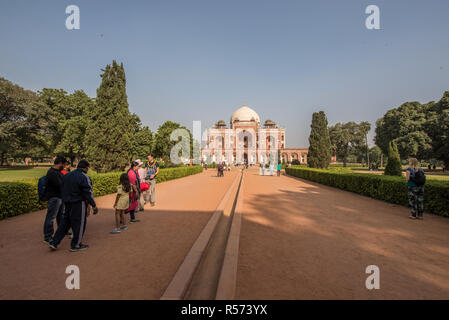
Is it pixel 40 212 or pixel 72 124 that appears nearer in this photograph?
pixel 40 212

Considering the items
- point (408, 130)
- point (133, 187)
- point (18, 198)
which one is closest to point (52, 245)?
point (133, 187)

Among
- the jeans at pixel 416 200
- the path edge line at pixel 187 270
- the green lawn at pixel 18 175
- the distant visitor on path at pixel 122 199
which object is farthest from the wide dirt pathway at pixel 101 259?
the green lawn at pixel 18 175

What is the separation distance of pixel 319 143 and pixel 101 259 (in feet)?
80.9

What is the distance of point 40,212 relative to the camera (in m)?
7.21

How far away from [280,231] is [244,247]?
1.46 meters

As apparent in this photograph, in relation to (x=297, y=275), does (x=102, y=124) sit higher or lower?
higher

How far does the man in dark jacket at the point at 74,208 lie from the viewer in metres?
4.10

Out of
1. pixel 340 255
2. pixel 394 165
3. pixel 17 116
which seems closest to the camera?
pixel 340 255

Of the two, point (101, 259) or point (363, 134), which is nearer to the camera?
point (101, 259)

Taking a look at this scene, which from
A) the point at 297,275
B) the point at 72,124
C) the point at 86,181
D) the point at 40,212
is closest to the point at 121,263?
the point at 86,181

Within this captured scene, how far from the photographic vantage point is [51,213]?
444 cm

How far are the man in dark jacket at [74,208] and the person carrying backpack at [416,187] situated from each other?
8.99m

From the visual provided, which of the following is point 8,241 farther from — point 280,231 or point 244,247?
point 280,231

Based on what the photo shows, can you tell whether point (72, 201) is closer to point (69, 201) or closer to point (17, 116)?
point (69, 201)
